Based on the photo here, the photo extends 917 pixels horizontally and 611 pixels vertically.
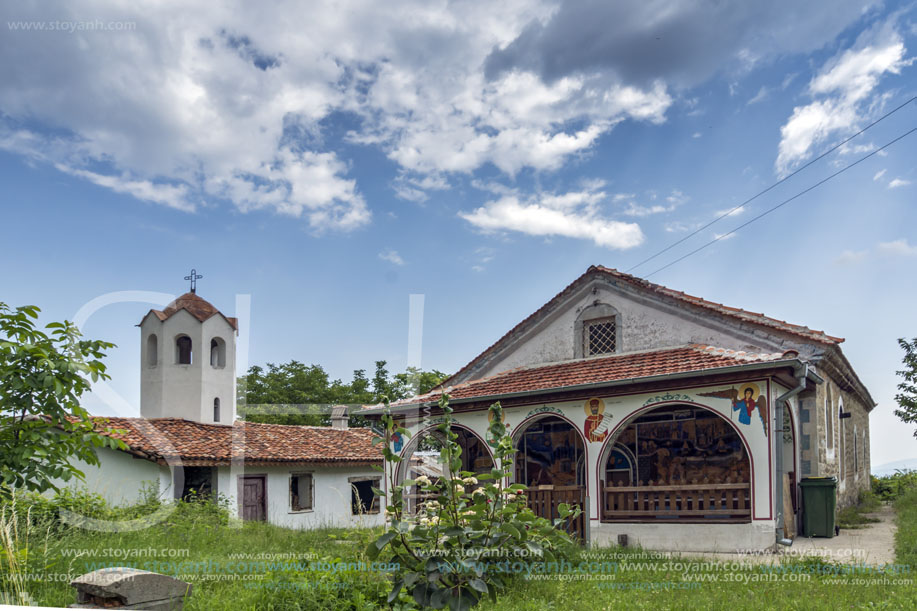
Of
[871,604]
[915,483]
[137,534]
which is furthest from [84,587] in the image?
[915,483]

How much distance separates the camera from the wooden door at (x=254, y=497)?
65.7 ft

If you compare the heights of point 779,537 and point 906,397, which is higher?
point 906,397

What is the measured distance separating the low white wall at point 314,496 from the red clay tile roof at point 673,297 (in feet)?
21.4

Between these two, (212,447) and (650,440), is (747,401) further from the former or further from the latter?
(212,447)

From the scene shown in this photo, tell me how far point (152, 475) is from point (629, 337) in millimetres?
12599

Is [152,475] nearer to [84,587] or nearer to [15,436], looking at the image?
[15,436]

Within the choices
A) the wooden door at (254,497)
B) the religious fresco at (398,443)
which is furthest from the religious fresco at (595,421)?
the wooden door at (254,497)

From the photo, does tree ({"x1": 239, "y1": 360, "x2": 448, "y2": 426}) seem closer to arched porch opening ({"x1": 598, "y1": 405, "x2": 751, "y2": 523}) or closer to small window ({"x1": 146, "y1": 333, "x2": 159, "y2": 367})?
small window ({"x1": 146, "y1": 333, "x2": 159, "y2": 367})

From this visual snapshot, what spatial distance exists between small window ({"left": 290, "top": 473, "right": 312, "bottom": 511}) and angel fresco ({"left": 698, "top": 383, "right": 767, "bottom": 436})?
14997 millimetres

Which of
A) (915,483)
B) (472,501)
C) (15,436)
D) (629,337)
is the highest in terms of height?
(629,337)

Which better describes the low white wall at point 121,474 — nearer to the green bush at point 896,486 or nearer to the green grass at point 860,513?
the green grass at point 860,513

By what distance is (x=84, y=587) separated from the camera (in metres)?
5.64

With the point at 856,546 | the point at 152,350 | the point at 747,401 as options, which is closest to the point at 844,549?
the point at 856,546

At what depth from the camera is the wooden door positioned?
65.7ft
